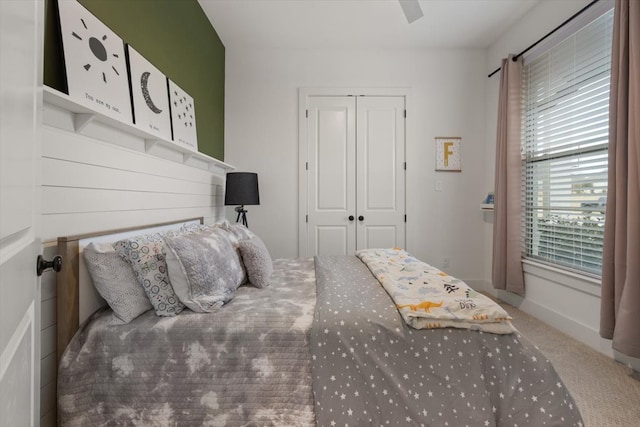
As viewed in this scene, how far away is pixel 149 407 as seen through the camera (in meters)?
1.18

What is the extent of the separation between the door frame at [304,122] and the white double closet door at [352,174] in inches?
0.7

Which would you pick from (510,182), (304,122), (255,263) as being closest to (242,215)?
(304,122)

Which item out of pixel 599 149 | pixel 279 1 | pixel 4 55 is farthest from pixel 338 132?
pixel 4 55

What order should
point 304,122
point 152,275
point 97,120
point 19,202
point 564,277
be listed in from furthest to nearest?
point 304,122, point 564,277, point 97,120, point 152,275, point 19,202

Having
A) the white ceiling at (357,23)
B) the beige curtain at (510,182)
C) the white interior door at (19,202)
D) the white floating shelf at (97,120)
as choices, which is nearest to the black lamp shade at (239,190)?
the white floating shelf at (97,120)

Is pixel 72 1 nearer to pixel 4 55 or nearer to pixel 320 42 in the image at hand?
pixel 4 55

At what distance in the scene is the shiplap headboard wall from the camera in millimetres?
1183

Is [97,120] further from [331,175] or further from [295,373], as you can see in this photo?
[331,175]

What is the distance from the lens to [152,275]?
1.33m

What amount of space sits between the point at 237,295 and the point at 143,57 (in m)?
1.55

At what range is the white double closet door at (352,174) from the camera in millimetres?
3604

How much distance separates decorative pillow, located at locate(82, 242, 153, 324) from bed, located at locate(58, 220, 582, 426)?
4 cm

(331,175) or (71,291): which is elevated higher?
(331,175)

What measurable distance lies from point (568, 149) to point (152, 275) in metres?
3.10
